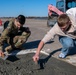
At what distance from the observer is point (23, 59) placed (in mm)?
6262

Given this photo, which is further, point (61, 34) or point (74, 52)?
point (74, 52)

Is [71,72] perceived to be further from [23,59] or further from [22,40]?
[22,40]

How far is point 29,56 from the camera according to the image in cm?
667

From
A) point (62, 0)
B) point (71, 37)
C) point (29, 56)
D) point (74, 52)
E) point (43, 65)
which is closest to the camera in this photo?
point (43, 65)

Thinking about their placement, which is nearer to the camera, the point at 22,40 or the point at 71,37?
the point at 71,37

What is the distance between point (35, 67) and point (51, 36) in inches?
30.7

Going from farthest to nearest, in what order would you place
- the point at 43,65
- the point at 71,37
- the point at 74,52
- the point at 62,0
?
the point at 62,0 → the point at 74,52 → the point at 71,37 → the point at 43,65

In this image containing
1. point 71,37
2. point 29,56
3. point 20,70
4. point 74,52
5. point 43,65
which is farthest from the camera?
point 74,52

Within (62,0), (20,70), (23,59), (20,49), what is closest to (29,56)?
(23,59)

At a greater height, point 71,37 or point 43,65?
point 71,37

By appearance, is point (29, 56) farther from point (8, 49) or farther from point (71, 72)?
point (71, 72)

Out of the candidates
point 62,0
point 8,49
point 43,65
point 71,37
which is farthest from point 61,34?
point 62,0

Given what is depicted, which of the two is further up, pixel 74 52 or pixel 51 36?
pixel 51 36

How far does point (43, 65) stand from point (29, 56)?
1085 millimetres
